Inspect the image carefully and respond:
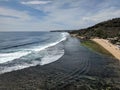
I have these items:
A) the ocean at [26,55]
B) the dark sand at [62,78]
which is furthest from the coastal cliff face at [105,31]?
the dark sand at [62,78]

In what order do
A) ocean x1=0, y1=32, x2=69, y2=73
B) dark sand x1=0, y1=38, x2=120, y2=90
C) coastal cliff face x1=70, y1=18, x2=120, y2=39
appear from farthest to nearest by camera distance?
coastal cliff face x1=70, y1=18, x2=120, y2=39 < ocean x1=0, y1=32, x2=69, y2=73 < dark sand x1=0, y1=38, x2=120, y2=90

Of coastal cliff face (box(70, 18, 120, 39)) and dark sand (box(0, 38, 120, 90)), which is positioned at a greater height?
coastal cliff face (box(70, 18, 120, 39))

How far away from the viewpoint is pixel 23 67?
20.5 m

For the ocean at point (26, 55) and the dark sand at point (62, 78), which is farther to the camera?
the ocean at point (26, 55)

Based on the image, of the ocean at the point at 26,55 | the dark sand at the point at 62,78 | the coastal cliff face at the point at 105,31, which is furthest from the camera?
the coastal cliff face at the point at 105,31

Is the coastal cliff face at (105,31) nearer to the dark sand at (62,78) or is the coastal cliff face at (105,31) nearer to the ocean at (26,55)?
the ocean at (26,55)

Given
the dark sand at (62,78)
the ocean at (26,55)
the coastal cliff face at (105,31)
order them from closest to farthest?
the dark sand at (62,78) → the ocean at (26,55) → the coastal cliff face at (105,31)

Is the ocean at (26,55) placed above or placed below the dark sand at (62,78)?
above

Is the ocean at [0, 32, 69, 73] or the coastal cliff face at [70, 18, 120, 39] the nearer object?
the ocean at [0, 32, 69, 73]

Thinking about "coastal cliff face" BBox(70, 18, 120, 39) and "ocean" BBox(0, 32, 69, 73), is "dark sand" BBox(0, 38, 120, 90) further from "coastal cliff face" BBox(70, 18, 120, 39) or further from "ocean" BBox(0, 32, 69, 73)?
"coastal cliff face" BBox(70, 18, 120, 39)

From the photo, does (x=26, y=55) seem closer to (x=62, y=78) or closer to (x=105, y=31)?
(x=62, y=78)

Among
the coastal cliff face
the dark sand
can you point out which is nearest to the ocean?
the dark sand

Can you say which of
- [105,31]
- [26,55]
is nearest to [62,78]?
[26,55]

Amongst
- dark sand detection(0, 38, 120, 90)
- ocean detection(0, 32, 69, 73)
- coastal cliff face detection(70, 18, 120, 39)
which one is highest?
coastal cliff face detection(70, 18, 120, 39)
